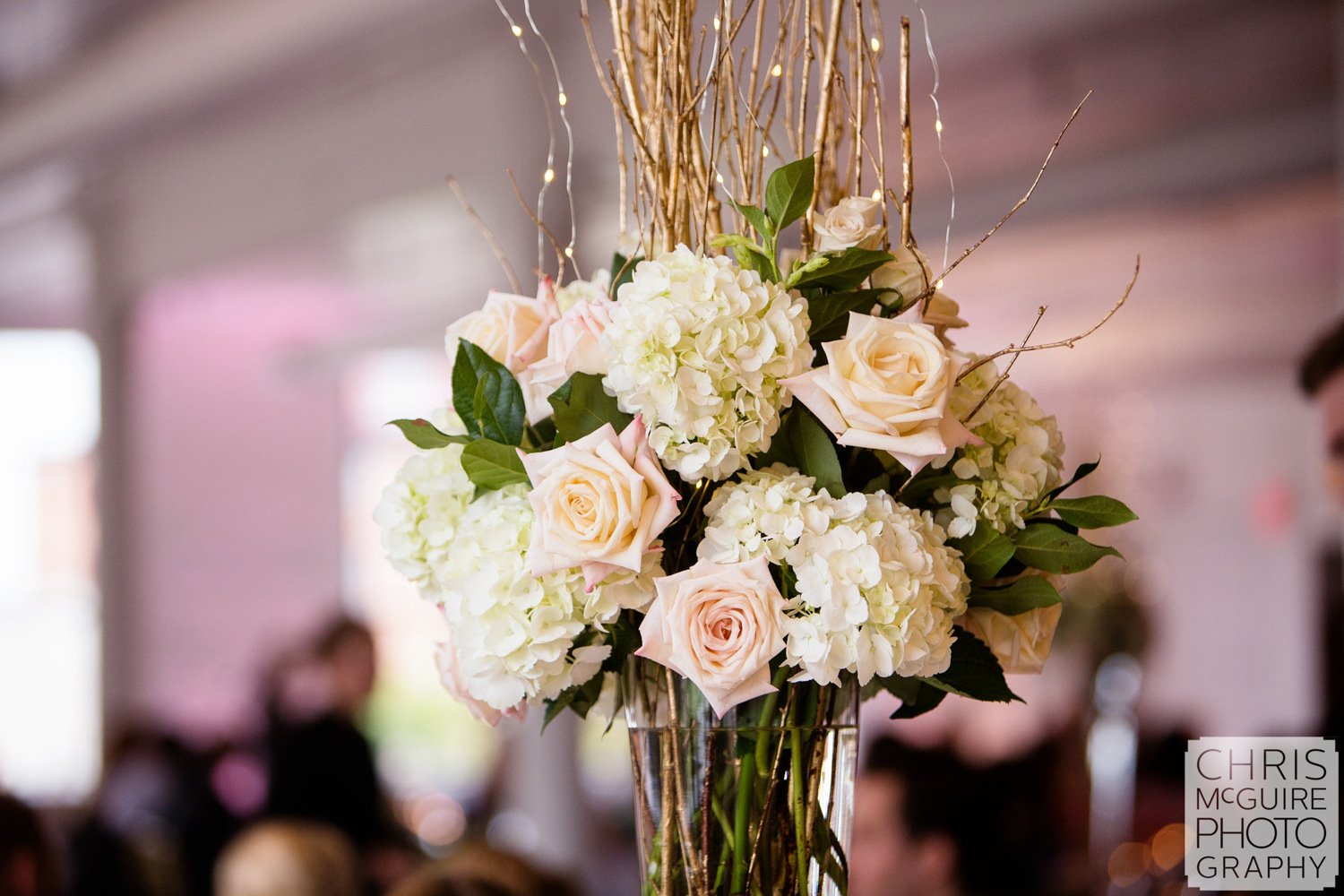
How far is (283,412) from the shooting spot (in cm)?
895

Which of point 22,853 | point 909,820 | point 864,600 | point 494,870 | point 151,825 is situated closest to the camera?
point 864,600

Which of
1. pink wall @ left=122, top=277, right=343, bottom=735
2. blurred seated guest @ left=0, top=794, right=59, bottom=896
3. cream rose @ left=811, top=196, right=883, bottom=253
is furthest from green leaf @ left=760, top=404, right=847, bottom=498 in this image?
pink wall @ left=122, top=277, right=343, bottom=735

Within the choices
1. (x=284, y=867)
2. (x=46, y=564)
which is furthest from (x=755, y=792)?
(x=46, y=564)

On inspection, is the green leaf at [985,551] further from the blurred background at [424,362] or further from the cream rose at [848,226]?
the blurred background at [424,362]

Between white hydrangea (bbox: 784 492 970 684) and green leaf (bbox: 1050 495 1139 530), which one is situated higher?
green leaf (bbox: 1050 495 1139 530)

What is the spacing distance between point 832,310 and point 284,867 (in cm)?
168

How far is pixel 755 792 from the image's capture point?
0.85m

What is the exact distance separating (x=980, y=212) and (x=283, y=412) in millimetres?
4965

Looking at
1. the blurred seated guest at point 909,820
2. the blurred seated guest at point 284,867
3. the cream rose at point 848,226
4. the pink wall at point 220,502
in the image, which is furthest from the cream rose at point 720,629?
the pink wall at point 220,502

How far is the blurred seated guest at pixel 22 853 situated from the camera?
2.29m

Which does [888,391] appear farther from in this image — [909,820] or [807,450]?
[909,820]

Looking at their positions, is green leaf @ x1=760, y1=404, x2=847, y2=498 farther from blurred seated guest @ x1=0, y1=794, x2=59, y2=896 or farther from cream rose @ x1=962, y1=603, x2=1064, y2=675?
blurred seated guest @ x1=0, y1=794, x2=59, y2=896

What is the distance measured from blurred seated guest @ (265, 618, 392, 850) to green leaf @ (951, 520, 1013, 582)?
3550mm

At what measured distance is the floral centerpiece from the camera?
2.58 feet
